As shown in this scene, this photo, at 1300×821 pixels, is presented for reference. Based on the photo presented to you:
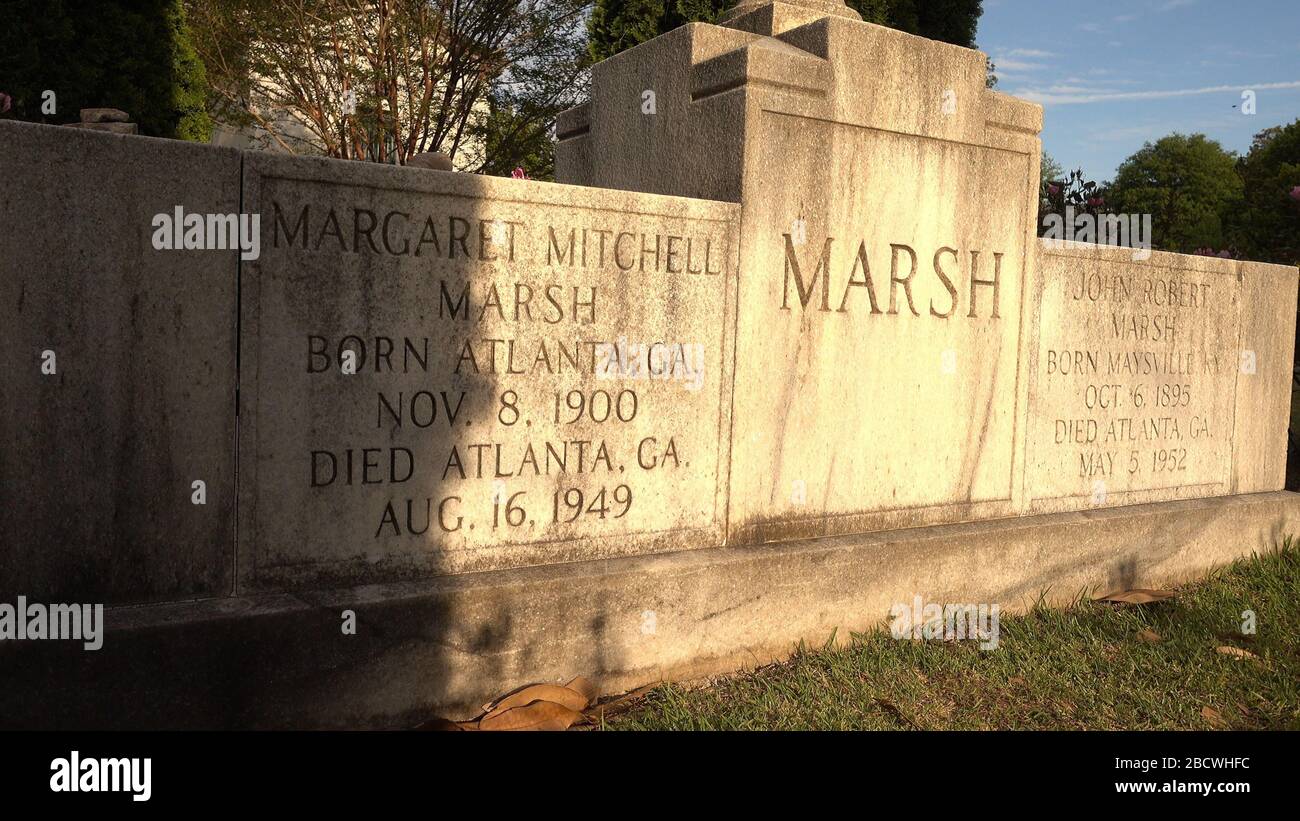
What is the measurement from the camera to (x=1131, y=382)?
16.3 ft

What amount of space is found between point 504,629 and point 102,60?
8354mm

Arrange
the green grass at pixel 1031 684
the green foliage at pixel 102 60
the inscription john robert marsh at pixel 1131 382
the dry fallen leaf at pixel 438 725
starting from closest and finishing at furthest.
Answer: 1. the dry fallen leaf at pixel 438 725
2. the green grass at pixel 1031 684
3. the inscription john robert marsh at pixel 1131 382
4. the green foliage at pixel 102 60

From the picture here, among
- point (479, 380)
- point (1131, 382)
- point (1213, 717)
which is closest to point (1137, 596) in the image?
point (1131, 382)

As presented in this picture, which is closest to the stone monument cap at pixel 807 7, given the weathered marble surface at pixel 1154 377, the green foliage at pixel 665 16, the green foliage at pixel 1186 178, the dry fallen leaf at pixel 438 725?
the weathered marble surface at pixel 1154 377

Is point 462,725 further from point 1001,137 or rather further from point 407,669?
point 1001,137

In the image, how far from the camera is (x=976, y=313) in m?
4.34

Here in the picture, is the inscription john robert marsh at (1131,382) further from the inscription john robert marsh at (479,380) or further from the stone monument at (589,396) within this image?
the inscription john robert marsh at (479,380)

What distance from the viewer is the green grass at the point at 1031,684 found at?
316cm

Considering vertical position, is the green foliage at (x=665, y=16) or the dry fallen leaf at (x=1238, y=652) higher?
the green foliage at (x=665, y=16)

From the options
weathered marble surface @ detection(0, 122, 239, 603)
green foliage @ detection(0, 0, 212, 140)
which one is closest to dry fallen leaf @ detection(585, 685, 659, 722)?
weathered marble surface @ detection(0, 122, 239, 603)

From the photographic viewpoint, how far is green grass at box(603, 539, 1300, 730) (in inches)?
125

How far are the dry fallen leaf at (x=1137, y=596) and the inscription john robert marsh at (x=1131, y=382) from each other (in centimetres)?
44
